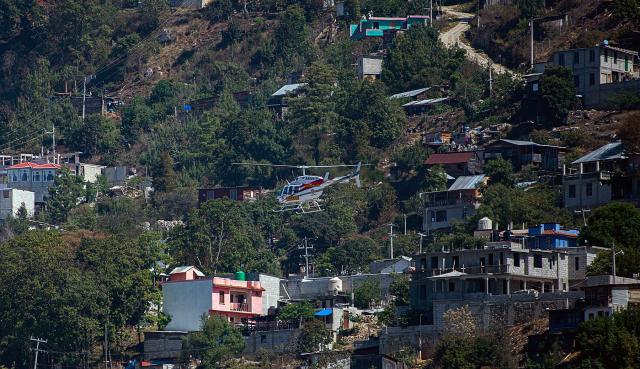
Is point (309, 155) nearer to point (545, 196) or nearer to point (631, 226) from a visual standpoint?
point (545, 196)

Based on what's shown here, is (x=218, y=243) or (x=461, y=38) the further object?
(x=461, y=38)

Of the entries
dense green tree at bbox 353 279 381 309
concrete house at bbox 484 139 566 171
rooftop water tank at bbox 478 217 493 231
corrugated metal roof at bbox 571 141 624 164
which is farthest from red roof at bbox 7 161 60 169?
rooftop water tank at bbox 478 217 493 231

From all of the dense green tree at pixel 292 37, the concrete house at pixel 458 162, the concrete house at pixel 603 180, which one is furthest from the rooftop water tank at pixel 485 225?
the dense green tree at pixel 292 37

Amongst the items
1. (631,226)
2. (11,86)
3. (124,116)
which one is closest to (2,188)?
(124,116)

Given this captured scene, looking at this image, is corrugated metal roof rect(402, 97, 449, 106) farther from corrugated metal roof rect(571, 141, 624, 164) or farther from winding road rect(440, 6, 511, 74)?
corrugated metal roof rect(571, 141, 624, 164)

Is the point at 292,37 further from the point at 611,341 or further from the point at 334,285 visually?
the point at 611,341

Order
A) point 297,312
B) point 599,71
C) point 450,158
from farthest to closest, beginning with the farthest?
point 599,71
point 450,158
point 297,312

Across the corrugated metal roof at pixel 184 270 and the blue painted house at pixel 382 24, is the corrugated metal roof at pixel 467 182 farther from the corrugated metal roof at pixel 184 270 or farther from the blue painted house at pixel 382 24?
the blue painted house at pixel 382 24

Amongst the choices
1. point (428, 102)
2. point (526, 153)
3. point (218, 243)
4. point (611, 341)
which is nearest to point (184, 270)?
point (218, 243)
